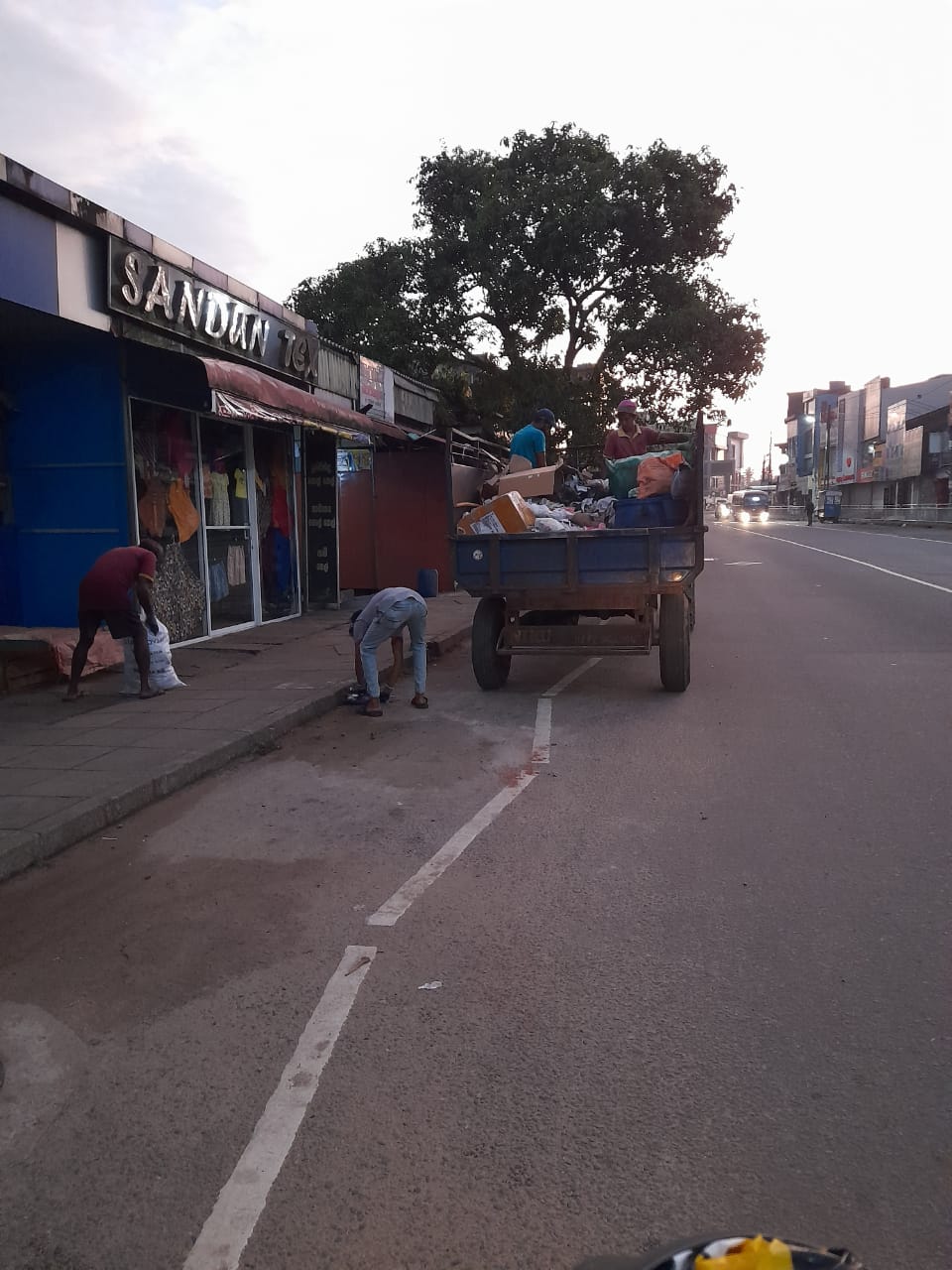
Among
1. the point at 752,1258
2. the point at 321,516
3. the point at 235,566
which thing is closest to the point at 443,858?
the point at 752,1258

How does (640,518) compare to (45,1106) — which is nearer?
(45,1106)

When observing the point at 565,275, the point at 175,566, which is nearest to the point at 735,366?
the point at 565,275

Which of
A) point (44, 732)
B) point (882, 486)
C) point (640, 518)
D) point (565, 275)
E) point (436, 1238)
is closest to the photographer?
point (436, 1238)

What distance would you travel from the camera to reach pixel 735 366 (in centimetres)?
2909

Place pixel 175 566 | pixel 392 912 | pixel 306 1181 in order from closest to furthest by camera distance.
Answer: pixel 306 1181 → pixel 392 912 → pixel 175 566

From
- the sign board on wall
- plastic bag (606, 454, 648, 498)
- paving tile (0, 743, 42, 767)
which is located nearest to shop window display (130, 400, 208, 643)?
paving tile (0, 743, 42, 767)

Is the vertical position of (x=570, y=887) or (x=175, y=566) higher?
(x=175, y=566)

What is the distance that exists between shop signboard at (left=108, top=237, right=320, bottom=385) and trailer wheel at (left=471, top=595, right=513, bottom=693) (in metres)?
4.64

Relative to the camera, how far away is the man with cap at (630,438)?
10.7 meters

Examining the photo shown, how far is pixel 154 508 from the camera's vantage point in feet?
36.9

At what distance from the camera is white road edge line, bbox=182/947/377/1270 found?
2369 millimetres

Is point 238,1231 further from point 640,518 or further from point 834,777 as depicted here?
point 640,518

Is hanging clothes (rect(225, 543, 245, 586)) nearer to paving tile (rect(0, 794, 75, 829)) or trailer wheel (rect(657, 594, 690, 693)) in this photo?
trailer wheel (rect(657, 594, 690, 693))

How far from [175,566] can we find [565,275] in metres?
19.6
